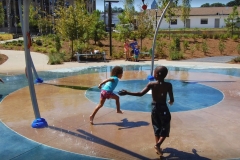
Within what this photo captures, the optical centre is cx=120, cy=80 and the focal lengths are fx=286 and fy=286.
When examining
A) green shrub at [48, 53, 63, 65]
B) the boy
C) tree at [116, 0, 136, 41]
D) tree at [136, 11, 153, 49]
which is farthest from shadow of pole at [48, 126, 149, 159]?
tree at [116, 0, 136, 41]

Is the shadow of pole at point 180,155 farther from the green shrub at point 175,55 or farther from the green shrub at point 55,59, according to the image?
the green shrub at point 175,55

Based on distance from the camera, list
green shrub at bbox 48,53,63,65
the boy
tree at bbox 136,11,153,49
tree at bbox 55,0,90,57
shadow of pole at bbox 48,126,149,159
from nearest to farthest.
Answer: the boy → shadow of pole at bbox 48,126,149,159 → green shrub at bbox 48,53,63,65 → tree at bbox 55,0,90,57 → tree at bbox 136,11,153,49

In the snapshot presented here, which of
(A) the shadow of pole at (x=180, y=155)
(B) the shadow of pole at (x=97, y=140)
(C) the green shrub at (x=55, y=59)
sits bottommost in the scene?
(A) the shadow of pole at (x=180, y=155)

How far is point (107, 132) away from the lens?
5.45 meters

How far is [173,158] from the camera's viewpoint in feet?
14.3

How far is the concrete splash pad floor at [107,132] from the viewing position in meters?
4.57

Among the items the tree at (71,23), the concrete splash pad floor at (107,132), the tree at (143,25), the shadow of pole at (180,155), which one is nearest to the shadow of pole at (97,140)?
the concrete splash pad floor at (107,132)

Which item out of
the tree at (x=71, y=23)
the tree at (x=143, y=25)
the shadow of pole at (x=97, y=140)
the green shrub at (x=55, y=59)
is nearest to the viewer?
the shadow of pole at (x=97, y=140)

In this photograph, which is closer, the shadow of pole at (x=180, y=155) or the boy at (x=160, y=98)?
the boy at (x=160, y=98)

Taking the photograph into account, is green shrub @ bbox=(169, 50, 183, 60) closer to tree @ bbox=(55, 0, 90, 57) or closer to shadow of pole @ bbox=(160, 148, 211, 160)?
tree @ bbox=(55, 0, 90, 57)

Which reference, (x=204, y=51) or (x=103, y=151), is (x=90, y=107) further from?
(x=204, y=51)

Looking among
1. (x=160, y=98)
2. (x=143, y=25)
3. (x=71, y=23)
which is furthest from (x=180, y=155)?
(x=143, y=25)

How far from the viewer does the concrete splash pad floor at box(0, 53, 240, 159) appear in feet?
15.0

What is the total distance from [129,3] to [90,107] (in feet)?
65.1
